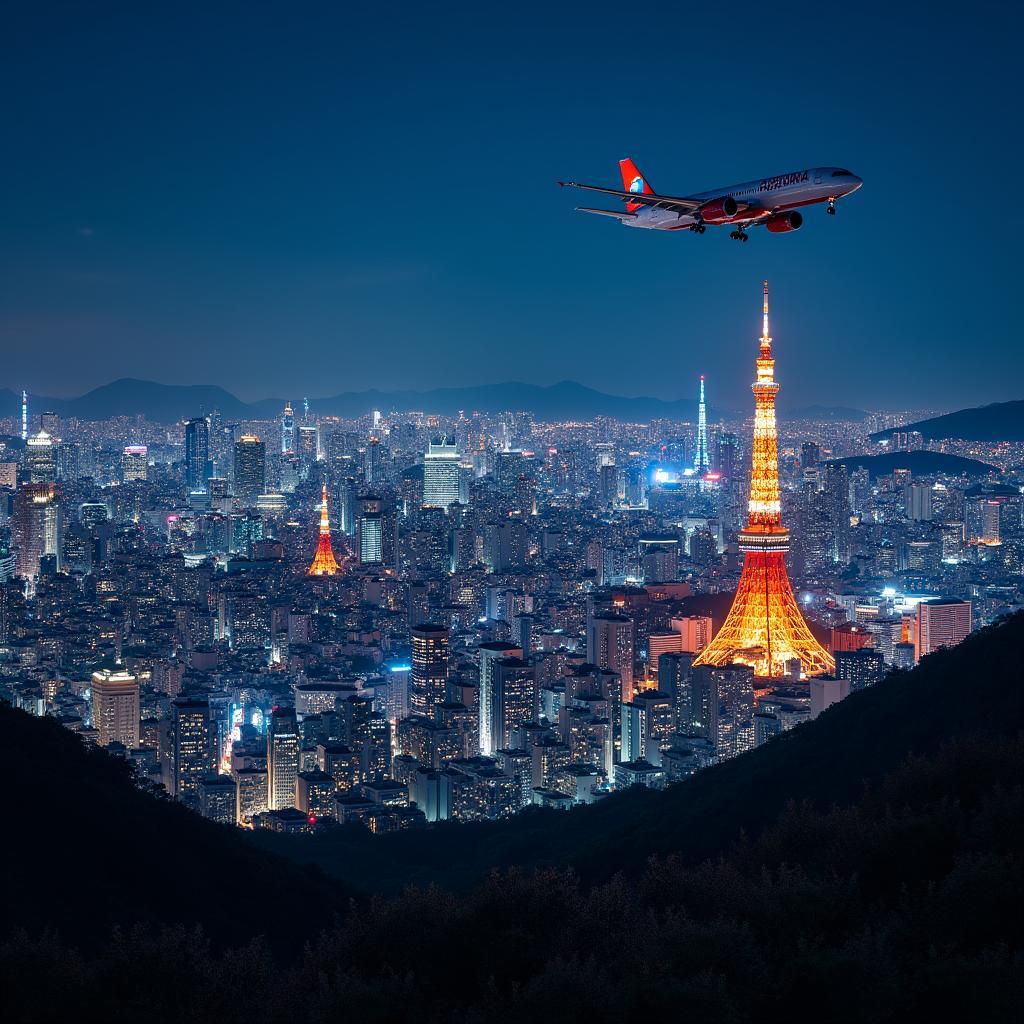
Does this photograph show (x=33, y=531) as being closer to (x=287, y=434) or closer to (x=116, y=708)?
(x=116, y=708)

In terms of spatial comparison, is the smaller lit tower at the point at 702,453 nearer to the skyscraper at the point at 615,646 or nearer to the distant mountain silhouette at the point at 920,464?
the distant mountain silhouette at the point at 920,464

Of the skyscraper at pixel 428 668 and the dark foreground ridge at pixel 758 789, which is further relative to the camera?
the skyscraper at pixel 428 668

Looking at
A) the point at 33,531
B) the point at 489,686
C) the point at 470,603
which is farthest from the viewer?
the point at 33,531

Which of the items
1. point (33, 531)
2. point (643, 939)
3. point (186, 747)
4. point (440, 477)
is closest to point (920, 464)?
point (440, 477)

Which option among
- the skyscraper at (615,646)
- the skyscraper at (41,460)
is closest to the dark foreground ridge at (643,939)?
the skyscraper at (615,646)

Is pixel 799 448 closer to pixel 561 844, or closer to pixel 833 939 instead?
pixel 561 844

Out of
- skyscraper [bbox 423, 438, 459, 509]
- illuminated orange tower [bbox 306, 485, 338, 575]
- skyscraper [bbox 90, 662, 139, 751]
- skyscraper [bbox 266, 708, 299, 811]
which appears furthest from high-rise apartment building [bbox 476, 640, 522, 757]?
skyscraper [bbox 423, 438, 459, 509]
